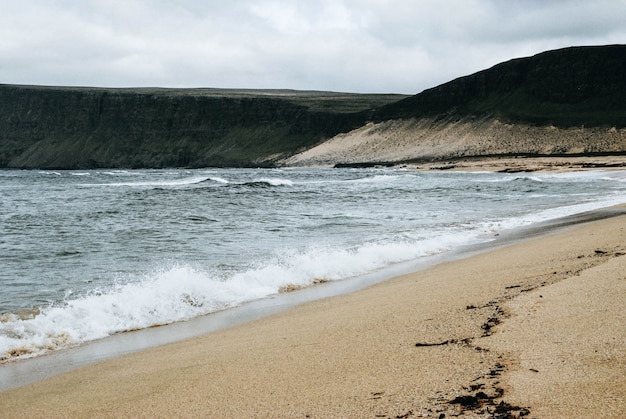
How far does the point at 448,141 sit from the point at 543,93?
1865 cm

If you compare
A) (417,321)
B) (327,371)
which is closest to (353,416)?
(327,371)

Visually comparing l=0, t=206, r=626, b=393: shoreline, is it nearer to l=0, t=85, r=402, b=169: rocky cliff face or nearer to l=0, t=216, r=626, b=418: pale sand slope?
l=0, t=216, r=626, b=418: pale sand slope

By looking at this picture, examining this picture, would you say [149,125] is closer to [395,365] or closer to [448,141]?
→ [448,141]

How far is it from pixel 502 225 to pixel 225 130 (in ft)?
466

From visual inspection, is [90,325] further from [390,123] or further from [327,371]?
[390,123]

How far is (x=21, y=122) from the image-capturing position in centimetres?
16650

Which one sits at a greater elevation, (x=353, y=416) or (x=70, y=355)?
(x=353, y=416)

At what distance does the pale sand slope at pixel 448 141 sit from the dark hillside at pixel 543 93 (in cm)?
220

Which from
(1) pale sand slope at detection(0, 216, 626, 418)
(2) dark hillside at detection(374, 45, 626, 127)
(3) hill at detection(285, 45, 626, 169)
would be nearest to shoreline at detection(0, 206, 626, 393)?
(1) pale sand slope at detection(0, 216, 626, 418)

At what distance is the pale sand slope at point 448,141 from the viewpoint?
9194 centimetres

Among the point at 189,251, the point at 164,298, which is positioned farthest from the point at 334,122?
the point at 164,298

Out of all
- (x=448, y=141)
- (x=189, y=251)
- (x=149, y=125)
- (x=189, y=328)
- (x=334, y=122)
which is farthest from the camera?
(x=149, y=125)

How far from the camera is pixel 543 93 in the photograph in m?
109

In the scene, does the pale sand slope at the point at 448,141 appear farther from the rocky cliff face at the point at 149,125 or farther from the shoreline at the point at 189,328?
the shoreline at the point at 189,328
